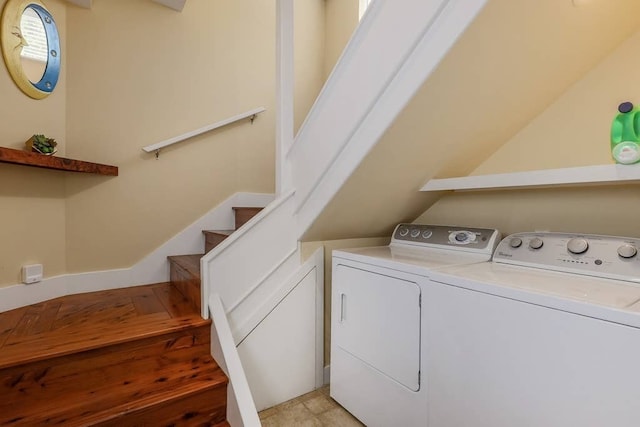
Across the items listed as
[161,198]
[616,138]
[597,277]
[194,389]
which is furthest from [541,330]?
[161,198]

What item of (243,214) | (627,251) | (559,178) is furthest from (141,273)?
(627,251)

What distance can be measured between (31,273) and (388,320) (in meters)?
2.07

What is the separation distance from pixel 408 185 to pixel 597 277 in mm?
858

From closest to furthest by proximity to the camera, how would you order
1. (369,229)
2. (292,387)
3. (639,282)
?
(639,282)
(292,387)
(369,229)

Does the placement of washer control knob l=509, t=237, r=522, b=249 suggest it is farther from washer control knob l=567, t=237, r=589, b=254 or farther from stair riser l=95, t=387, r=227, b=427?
stair riser l=95, t=387, r=227, b=427

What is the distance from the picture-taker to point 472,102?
125cm

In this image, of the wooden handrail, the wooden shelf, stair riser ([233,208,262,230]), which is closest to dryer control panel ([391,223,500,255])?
stair riser ([233,208,262,230])

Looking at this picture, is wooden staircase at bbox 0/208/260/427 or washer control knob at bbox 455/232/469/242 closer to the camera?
wooden staircase at bbox 0/208/260/427

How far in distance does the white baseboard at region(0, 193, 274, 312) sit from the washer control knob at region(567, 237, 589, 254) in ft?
7.17

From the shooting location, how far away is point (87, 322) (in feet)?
4.92

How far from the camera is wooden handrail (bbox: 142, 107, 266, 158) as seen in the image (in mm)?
2204

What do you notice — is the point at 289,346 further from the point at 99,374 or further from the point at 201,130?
the point at 201,130

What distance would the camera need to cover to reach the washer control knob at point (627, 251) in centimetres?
104

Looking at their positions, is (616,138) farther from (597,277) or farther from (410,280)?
(410,280)
